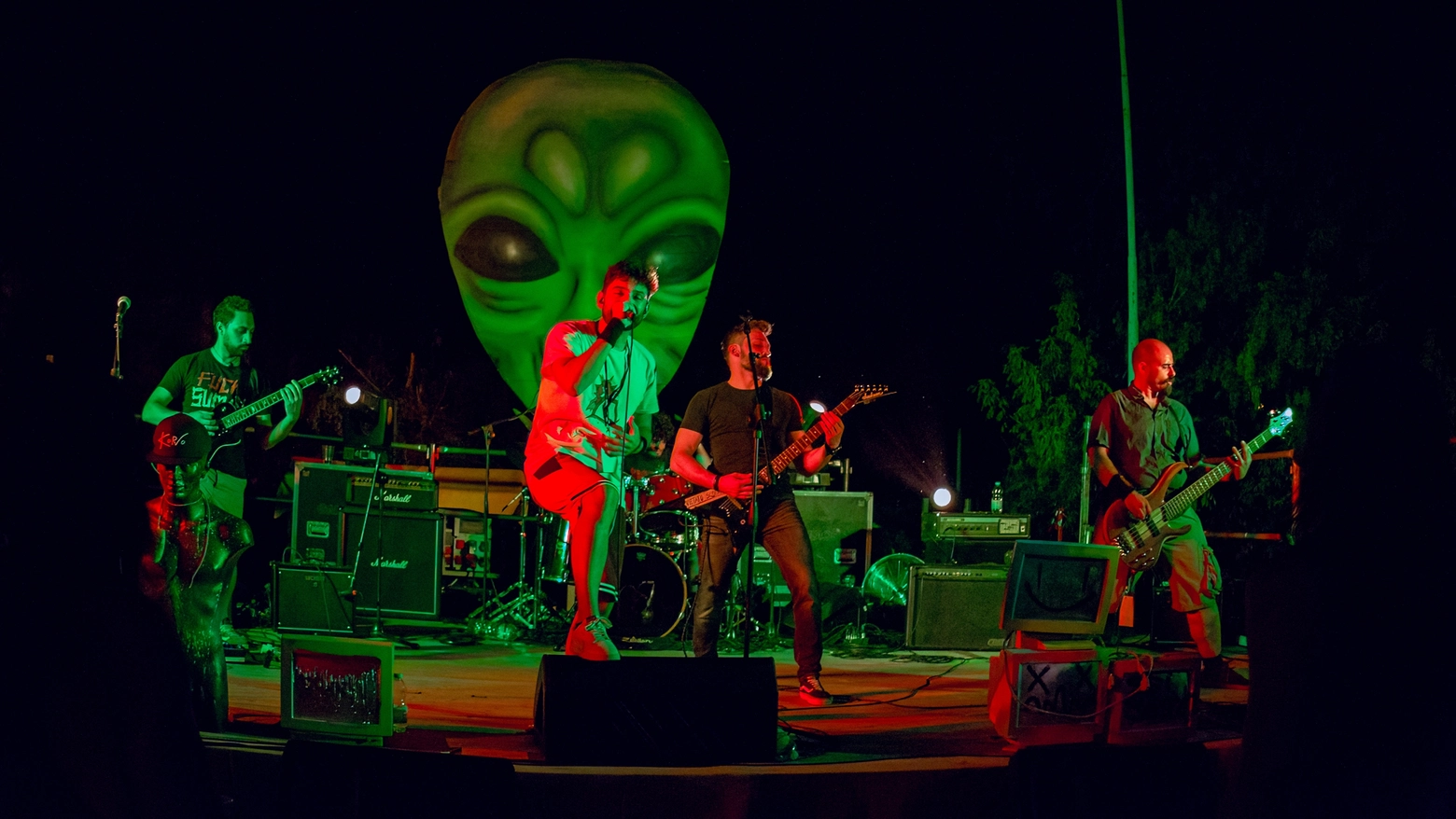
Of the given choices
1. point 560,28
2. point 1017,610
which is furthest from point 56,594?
point 560,28

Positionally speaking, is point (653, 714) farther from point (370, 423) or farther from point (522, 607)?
point (522, 607)

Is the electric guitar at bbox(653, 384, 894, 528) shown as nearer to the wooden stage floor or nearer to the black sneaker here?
the black sneaker

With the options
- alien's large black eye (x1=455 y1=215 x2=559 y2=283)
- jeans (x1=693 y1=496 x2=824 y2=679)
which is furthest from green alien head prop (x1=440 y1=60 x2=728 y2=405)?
jeans (x1=693 y1=496 x2=824 y2=679)

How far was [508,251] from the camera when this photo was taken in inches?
341

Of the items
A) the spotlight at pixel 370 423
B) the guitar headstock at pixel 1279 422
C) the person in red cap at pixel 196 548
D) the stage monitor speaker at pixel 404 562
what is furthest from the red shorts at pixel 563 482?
the guitar headstock at pixel 1279 422

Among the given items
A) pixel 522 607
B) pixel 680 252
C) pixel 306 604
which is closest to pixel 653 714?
pixel 306 604

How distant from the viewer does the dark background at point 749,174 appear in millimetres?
10414

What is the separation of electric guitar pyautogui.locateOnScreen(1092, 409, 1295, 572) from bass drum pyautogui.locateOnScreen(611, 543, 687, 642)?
141 inches

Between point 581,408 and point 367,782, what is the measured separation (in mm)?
2473

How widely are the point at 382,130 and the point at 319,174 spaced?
1.26 m

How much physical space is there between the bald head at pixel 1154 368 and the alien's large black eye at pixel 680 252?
3688 mm

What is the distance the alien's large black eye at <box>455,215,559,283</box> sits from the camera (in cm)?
860

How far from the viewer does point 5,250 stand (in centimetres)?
1009

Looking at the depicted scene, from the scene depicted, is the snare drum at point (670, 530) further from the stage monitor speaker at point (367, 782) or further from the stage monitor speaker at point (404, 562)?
the stage monitor speaker at point (367, 782)
